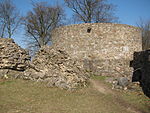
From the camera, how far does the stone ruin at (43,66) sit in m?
9.12

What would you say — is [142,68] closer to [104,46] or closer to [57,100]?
[104,46]

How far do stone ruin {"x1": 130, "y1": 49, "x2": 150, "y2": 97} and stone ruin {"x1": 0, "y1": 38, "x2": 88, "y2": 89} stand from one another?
3.69 meters

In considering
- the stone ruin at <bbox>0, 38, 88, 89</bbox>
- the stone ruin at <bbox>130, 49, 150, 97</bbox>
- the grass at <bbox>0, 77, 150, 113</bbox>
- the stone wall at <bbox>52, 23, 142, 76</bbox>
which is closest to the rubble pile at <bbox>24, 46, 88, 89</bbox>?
the stone ruin at <bbox>0, 38, 88, 89</bbox>

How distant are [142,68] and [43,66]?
21.9 ft

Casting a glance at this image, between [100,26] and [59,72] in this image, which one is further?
A: [100,26]

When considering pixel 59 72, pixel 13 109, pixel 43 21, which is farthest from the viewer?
pixel 43 21

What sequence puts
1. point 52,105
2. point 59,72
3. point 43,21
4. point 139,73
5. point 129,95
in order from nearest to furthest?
point 52,105, point 129,95, point 59,72, point 139,73, point 43,21

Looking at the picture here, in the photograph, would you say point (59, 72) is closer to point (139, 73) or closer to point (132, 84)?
point (132, 84)

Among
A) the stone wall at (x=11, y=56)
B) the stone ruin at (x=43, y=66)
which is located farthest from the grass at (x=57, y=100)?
the stone wall at (x=11, y=56)

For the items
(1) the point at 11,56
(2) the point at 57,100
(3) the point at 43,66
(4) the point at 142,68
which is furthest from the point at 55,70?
(4) the point at 142,68

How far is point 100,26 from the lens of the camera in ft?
38.5

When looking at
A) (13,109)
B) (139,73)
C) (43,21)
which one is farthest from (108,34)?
(43,21)

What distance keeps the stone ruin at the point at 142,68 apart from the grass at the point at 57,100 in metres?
1.13

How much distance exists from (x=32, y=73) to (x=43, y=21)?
11.7 meters
